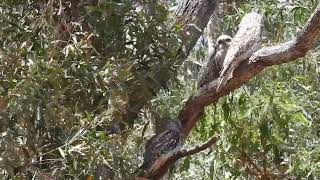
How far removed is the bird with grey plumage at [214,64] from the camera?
9.93 ft

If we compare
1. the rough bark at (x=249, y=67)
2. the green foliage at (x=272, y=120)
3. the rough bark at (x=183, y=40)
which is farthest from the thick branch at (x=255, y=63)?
the green foliage at (x=272, y=120)

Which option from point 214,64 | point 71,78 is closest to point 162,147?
point 214,64

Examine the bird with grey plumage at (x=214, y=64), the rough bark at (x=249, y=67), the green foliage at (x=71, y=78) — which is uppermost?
the bird with grey plumage at (x=214, y=64)

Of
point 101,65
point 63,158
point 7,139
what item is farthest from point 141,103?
point 7,139

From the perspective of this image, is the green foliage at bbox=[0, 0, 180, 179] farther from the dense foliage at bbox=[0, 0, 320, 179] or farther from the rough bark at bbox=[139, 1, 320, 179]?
the rough bark at bbox=[139, 1, 320, 179]

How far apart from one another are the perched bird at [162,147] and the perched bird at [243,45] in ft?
1.06

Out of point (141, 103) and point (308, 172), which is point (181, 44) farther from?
point (308, 172)

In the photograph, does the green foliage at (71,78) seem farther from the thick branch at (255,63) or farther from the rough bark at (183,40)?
the thick branch at (255,63)

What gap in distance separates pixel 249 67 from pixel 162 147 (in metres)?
0.60

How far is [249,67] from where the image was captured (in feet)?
9.00

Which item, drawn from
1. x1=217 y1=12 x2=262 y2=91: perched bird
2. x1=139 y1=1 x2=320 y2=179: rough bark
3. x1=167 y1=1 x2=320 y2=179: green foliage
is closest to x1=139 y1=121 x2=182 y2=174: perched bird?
x1=139 y1=1 x2=320 y2=179: rough bark

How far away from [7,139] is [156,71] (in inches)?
31.1

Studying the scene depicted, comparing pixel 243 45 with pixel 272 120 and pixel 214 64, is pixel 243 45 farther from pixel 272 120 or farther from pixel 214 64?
pixel 272 120

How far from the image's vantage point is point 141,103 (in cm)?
283
